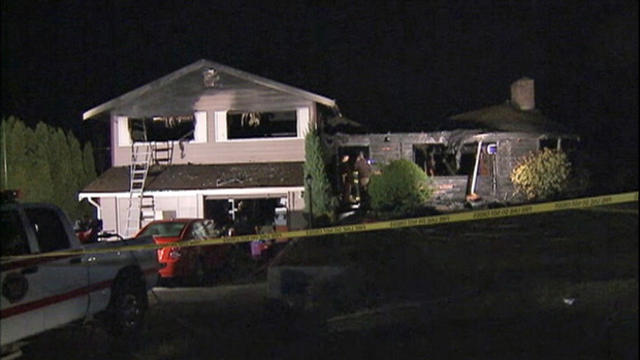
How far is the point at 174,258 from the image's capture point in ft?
50.0

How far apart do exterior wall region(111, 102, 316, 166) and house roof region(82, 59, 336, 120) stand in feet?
1.67

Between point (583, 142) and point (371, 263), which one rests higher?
point (583, 142)

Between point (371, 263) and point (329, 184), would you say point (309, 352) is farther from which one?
point (329, 184)

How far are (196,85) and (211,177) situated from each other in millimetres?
3369

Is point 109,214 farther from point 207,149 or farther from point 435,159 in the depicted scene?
point 435,159

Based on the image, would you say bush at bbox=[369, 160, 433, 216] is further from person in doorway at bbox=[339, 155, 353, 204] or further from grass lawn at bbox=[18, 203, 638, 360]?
grass lawn at bbox=[18, 203, 638, 360]

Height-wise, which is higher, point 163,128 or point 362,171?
point 163,128

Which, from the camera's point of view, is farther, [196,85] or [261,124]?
[261,124]

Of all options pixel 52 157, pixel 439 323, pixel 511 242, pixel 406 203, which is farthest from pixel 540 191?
pixel 52 157

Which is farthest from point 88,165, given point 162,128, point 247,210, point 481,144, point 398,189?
point 481,144

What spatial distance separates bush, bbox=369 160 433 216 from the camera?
20.6m

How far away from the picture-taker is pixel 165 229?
17.2 m

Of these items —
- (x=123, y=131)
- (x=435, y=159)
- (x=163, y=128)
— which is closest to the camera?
(x=123, y=131)

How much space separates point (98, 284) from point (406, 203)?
12370 mm
